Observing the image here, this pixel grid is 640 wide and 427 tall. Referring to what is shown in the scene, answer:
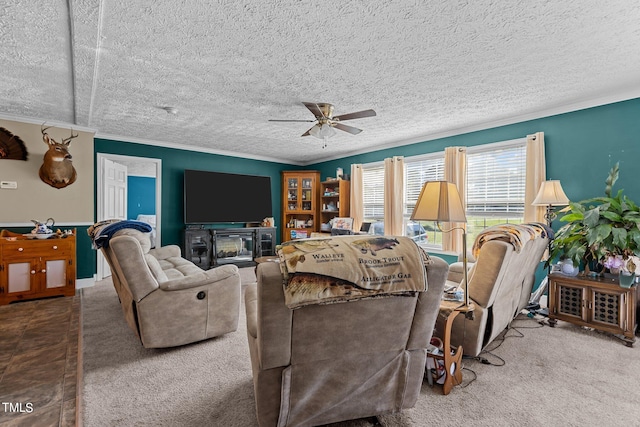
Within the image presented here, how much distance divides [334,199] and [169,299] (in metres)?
4.69

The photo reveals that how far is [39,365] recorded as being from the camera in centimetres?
222

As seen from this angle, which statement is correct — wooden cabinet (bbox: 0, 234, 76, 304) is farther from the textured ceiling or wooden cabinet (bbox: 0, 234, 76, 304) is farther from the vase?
the vase

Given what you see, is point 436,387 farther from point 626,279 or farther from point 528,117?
point 528,117

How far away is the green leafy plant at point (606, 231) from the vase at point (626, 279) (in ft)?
0.58

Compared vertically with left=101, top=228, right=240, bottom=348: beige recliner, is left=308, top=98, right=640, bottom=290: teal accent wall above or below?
above

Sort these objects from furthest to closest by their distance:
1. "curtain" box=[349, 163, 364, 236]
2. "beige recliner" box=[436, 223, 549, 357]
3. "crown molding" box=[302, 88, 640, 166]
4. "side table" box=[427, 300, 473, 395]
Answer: "curtain" box=[349, 163, 364, 236]
"crown molding" box=[302, 88, 640, 166]
"beige recliner" box=[436, 223, 549, 357]
"side table" box=[427, 300, 473, 395]

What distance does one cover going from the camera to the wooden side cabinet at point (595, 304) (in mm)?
2660

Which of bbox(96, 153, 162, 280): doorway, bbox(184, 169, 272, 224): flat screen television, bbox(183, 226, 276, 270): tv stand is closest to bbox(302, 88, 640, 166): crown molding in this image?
bbox(184, 169, 272, 224): flat screen television

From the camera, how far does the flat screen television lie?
227 inches

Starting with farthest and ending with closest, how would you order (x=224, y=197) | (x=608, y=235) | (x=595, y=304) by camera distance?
(x=224, y=197), (x=595, y=304), (x=608, y=235)

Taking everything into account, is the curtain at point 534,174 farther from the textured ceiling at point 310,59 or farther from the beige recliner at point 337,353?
the beige recliner at point 337,353

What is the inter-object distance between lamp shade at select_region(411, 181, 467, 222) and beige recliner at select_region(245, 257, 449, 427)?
0.61 metres

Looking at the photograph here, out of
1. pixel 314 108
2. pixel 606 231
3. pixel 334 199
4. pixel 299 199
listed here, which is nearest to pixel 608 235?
pixel 606 231

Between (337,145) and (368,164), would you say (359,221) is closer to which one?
(368,164)
